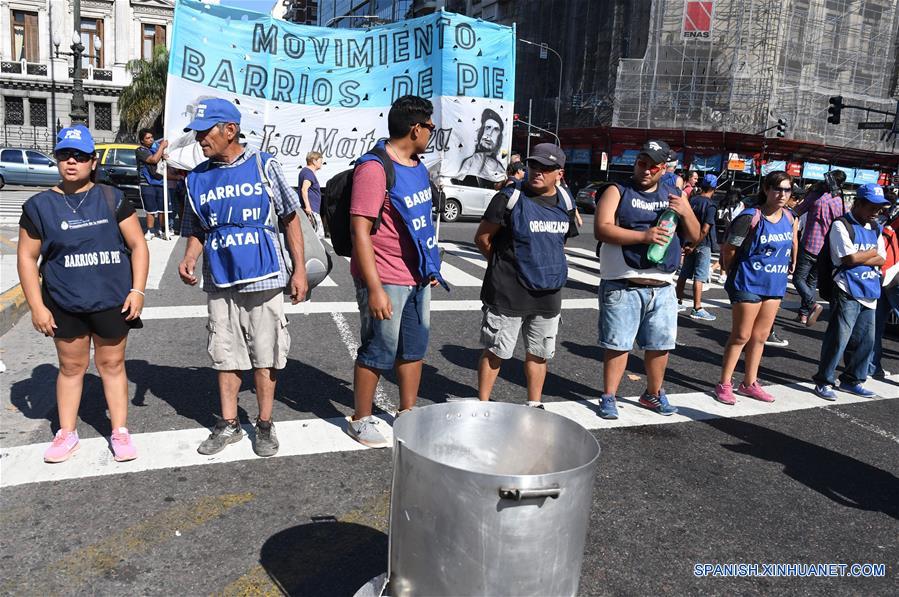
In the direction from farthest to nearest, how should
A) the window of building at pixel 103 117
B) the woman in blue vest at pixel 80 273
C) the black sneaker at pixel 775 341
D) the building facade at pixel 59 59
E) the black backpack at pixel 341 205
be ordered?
the window of building at pixel 103 117 → the building facade at pixel 59 59 → the black sneaker at pixel 775 341 → the black backpack at pixel 341 205 → the woman in blue vest at pixel 80 273

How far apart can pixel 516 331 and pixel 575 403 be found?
1064mm

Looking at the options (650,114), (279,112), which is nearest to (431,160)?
(279,112)

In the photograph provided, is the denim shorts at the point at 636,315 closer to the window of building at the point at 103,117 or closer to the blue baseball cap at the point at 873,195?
the blue baseball cap at the point at 873,195

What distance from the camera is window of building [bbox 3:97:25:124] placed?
48000 millimetres

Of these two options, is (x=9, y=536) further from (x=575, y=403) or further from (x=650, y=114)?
(x=650, y=114)

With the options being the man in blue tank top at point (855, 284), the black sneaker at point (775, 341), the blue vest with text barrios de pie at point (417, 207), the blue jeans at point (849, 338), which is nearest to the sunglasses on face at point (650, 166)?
the blue vest with text barrios de pie at point (417, 207)

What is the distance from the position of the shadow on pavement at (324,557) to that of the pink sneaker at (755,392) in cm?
368

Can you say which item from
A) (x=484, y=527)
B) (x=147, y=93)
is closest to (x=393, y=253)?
(x=484, y=527)

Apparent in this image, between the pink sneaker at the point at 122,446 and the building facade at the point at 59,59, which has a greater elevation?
the building facade at the point at 59,59

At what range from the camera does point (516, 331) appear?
15.1ft

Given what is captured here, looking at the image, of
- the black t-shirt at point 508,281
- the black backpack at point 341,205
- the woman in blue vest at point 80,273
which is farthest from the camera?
the black t-shirt at point 508,281

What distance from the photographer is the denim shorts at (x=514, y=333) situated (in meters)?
4.57

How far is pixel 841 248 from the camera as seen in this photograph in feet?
18.9

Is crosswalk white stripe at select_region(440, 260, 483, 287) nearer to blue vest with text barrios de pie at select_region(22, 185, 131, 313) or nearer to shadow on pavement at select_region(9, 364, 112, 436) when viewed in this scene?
shadow on pavement at select_region(9, 364, 112, 436)
